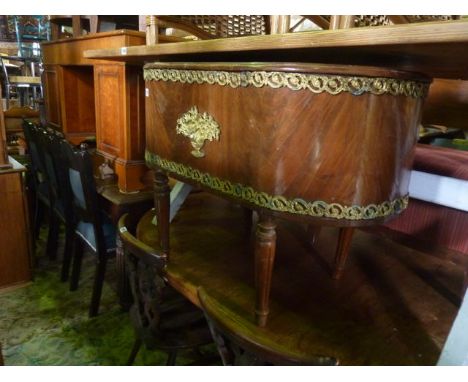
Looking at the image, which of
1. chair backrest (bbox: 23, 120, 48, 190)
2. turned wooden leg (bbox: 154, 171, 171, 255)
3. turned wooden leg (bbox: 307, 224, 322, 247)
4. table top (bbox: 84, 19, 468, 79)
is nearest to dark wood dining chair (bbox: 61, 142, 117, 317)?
chair backrest (bbox: 23, 120, 48, 190)

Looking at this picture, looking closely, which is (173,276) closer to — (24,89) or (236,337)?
(236,337)

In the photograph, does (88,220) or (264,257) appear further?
(88,220)

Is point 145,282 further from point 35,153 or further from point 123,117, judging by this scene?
point 35,153

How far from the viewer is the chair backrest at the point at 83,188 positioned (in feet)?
5.40

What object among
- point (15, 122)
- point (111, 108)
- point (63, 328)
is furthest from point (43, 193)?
point (15, 122)

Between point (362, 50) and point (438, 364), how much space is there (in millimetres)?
640

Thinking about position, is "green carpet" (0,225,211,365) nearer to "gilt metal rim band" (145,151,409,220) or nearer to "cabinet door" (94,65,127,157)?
"cabinet door" (94,65,127,157)

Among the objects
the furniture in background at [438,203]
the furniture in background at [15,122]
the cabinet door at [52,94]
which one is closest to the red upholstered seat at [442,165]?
the furniture in background at [438,203]

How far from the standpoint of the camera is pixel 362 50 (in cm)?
66

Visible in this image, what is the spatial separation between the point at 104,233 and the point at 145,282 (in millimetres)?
956

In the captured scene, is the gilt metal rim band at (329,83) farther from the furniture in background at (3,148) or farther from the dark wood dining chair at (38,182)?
the dark wood dining chair at (38,182)

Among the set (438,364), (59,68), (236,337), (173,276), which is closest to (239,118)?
(236,337)

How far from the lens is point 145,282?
3.41 feet

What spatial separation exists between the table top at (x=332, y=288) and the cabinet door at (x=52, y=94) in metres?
1.74
